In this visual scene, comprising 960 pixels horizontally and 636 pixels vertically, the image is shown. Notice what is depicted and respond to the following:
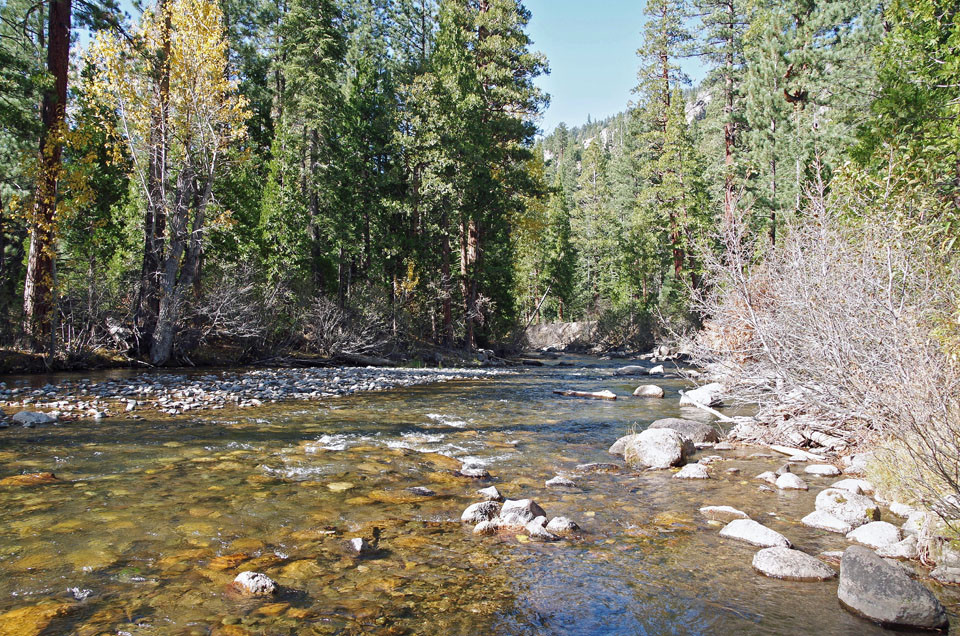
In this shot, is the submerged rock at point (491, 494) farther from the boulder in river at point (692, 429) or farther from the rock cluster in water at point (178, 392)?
the rock cluster in water at point (178, 392)

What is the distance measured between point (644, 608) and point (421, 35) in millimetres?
30775

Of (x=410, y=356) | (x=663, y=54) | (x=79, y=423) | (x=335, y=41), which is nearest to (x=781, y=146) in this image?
(x=663, y=54)

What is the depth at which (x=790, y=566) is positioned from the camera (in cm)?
432

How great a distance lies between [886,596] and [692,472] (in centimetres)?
345

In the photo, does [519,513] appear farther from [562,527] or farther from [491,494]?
[491,494]

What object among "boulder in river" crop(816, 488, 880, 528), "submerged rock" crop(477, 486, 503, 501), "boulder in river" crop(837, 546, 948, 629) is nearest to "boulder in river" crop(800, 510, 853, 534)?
"boulder in river" crop(816, 488, 880, 528)

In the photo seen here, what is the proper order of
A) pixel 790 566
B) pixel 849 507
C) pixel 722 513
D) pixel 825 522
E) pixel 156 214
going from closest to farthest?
pixel 790 566 → pixel 825 522 → pixel 849 507 → pixel 722 513 → pixel 156 214

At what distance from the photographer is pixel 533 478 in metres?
6.88

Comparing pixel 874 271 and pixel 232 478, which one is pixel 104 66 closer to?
pixel 232 478

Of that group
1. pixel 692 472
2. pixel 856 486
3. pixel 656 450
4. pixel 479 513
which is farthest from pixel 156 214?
pixel 856 486

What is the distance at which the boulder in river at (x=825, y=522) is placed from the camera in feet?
17.0

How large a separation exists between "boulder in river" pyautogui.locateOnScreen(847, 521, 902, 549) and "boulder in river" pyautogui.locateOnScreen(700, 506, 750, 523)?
920mm

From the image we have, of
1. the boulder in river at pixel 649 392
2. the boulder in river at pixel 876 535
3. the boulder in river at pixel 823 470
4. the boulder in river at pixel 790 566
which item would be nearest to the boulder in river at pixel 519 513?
the boulder in river at pixel 790 566

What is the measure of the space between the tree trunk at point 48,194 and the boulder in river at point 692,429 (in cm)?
1383
